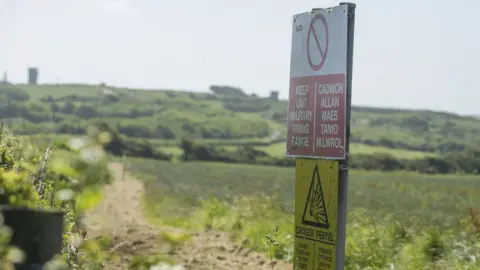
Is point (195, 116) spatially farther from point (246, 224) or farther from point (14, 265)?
point (14, 265)

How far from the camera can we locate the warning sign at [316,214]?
6.18 metres

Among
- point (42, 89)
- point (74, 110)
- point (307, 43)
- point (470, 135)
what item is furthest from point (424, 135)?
point (307, 43)

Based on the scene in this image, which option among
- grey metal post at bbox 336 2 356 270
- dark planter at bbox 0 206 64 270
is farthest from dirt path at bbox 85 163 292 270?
dark planter at bbox 0 206 64 270

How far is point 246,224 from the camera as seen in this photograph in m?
16.2

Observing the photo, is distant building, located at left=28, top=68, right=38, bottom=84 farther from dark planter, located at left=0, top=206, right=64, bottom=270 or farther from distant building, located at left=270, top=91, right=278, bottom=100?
dark planter, located at left=0, top=206, right=64, bottom=270

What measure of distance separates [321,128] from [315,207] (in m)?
0.60

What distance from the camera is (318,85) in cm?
634

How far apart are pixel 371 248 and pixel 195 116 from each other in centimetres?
12061

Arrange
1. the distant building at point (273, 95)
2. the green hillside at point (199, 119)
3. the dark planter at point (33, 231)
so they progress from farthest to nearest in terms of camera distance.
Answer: the distant building at point (273, 95), the green hillside at point (199, 119), the dark planter at point (33, 231)

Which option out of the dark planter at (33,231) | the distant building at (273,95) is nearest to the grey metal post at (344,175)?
the dark planter at (33,231)

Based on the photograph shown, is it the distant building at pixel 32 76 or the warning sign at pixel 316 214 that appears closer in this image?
the warning sign at pixel 316 214

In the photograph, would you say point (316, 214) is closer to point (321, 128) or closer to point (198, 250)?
point (321, 128)

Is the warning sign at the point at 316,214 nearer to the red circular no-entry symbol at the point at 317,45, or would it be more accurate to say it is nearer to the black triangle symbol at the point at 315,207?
the black triangle symbol at the point at 315,207

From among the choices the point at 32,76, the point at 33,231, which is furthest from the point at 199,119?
the point at 33,231
